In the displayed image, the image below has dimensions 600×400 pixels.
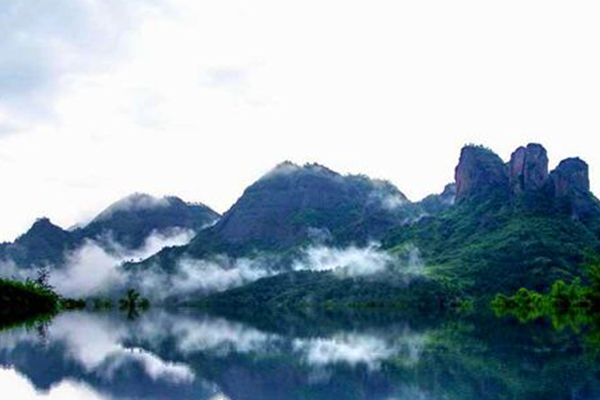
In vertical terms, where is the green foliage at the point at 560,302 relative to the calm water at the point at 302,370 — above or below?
above

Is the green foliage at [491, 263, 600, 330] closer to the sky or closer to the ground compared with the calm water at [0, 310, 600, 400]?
closer to the sky

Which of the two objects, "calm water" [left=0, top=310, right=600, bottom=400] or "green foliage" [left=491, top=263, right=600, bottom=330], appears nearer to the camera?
"calm water" [left=0, top=310, right=600, bottom=400]

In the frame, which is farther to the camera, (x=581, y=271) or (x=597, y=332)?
(x=581, y=271)

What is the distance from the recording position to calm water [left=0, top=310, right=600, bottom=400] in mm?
24203

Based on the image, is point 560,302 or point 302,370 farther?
point 560,302

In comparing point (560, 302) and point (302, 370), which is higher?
point (560, 302)

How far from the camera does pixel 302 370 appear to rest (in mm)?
31203

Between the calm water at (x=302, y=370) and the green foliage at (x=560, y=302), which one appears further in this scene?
the green foliage at (x=560, y=302)

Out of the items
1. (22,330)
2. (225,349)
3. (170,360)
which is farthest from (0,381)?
(22,330)

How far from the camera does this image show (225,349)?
146ft

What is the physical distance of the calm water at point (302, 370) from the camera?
24203 mm

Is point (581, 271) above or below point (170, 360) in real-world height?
above

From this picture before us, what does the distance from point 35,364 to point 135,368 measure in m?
4.42

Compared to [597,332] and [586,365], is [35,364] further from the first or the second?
[597,332]
